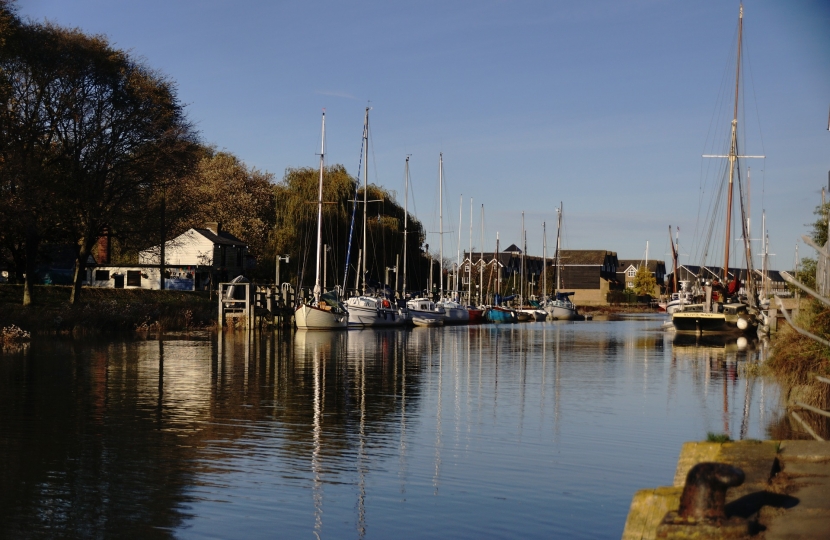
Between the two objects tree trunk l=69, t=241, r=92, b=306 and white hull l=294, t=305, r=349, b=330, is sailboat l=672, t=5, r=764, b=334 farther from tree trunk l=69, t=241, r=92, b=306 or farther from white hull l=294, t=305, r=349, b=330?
tree trunk l=69, t=241, r=92, b=306

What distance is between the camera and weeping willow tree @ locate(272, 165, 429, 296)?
7644 centimetres

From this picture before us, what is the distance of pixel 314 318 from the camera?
60625 mm

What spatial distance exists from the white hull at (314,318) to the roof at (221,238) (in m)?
21.0

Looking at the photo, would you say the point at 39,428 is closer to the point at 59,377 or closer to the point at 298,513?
the point at 298,513

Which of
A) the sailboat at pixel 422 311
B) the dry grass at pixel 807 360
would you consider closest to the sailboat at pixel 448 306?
the sailboat at pixel 422 311

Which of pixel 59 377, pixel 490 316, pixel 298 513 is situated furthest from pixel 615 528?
pixel 490 316

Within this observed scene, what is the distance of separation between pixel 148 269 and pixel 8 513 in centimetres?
6702

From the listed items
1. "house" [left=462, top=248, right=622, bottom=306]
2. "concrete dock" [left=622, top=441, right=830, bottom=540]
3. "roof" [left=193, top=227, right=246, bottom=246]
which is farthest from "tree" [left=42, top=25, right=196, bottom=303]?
"house" [left=462, top=248, right=622, bottom=306]

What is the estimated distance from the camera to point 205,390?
2484 cm

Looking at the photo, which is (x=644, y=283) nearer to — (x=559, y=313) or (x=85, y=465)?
(x=559, y=313)

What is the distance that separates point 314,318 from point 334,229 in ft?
58.1

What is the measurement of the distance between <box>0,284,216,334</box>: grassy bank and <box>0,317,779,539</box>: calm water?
48.7 ft

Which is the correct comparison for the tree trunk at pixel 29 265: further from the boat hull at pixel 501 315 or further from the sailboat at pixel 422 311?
the boat hull at pixel 501 315

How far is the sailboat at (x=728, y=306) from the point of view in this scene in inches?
2179
